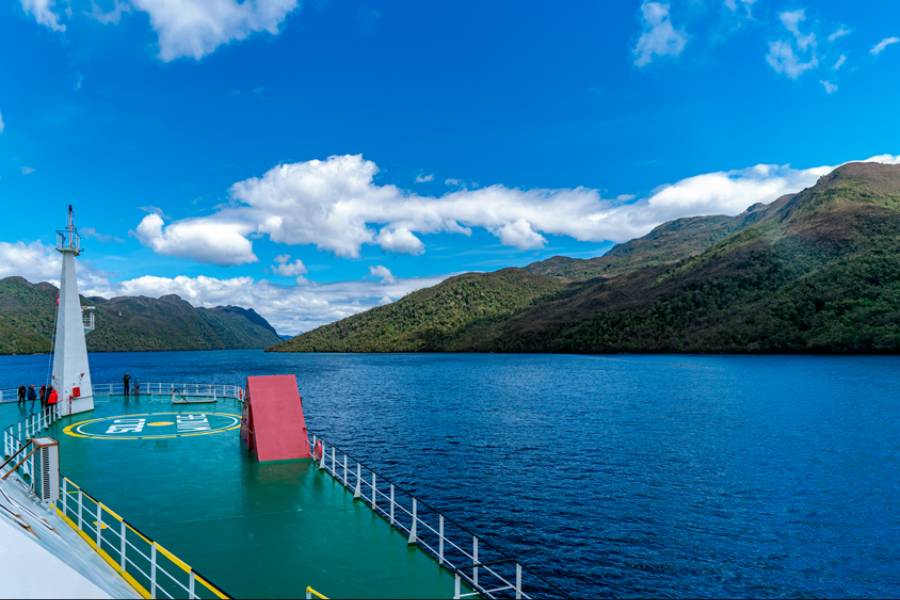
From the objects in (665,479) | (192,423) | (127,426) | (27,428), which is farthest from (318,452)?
(665,479)

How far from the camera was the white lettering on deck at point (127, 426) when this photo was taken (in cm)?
2980

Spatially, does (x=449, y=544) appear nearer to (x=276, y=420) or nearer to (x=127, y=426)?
(x=276, y=420)

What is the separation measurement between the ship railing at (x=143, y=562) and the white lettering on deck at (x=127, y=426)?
51.4 ft

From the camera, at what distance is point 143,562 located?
12.6 metres

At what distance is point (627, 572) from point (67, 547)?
1882 cm

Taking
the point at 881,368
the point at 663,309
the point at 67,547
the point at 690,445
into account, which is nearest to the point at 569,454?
the point at 690,445

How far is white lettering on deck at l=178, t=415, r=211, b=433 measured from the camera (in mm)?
30802

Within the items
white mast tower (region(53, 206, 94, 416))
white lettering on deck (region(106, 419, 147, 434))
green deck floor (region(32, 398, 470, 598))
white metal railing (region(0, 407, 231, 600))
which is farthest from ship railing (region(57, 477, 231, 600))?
white mast tower (region(53, 206, 94, 416))

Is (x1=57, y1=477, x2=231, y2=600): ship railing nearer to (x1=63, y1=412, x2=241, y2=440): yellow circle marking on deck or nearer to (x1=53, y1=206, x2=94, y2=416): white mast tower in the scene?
(x1=63, y1=412, x2=241, y2=440): yellow circle marking on deck

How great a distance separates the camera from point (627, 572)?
19797mm

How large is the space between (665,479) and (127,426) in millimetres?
34722

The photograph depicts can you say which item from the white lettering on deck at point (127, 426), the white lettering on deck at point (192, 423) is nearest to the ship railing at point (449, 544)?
the white lettering on deck at point (192, 423)

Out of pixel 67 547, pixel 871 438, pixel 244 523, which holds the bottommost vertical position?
pixel 871 438

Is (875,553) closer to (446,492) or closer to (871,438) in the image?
(446,492)
